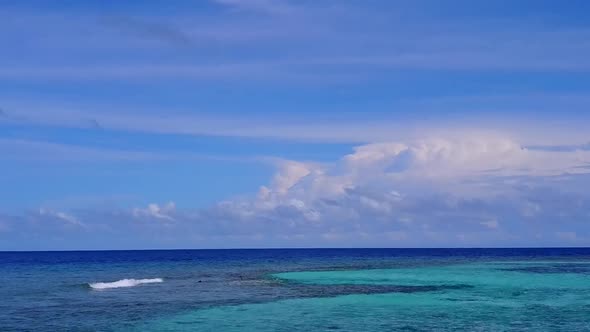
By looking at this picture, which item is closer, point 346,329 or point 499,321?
point 346,329

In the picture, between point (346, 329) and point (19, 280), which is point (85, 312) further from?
point (19, 280)

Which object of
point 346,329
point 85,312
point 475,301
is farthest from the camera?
point 475,301

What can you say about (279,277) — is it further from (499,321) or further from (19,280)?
(499,321)

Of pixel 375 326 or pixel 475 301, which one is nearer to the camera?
pixel 375 326

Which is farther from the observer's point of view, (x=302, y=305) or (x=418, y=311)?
(x=302, y=305)

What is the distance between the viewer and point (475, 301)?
1527 inches

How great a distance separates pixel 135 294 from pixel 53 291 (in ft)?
23.0

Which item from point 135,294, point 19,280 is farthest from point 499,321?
point 19,280

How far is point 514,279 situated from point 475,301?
60.3 ft

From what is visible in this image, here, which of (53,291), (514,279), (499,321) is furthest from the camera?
(514,279)

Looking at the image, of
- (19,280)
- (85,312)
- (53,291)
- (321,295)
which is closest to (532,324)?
(321,295)

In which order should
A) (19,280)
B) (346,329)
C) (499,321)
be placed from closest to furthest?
(346,329)
(499,321)
(19,280)

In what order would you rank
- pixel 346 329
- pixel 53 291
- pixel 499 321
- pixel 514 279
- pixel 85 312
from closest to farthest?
pixel 346 329
pixel 499 321
pixel 85 312
pixel 53 291
pixel 514 279

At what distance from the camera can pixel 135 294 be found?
44344 millimetres
